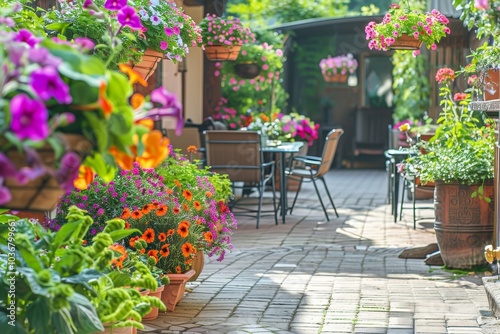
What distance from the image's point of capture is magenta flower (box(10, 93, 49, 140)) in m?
1.47

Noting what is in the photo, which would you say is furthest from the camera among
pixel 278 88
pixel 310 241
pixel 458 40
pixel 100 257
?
pixel 278 88

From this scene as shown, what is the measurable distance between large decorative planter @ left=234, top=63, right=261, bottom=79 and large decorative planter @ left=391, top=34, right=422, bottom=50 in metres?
5.23

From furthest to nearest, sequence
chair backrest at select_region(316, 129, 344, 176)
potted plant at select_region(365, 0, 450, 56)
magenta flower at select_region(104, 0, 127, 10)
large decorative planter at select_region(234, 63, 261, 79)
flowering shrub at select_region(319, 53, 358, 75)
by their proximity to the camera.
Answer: flowering shrub at select_region(319, 53, 358, 75) < large decorative planter at select_region(234, 63, 261, 79) < chair backrest at select_region(316, 129, 344, 176) < potted plant at select_region(365, 0, 450, 56) < magenta flower at select_region(104, 0, 127, 10)

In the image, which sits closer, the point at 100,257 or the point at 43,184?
the point at 43,184

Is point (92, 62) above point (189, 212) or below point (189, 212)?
above

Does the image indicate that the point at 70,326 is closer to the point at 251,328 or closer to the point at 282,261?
the point at 251,328

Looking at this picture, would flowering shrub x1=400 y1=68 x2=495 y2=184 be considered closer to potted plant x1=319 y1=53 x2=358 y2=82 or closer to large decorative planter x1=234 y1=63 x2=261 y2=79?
large decorative planter x1=234 y1=63 x2=261 y2=79

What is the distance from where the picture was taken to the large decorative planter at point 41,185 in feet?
5.28

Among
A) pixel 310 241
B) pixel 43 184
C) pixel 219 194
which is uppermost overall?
pixel 43 184

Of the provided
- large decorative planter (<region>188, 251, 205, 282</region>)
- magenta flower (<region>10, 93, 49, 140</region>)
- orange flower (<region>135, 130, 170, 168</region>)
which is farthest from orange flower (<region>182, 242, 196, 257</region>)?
magenta flower (<region>10, 93, 49, 140</region>)

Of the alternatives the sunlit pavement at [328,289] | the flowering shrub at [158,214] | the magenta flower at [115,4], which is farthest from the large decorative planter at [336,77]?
the magenta flower at [115,4]

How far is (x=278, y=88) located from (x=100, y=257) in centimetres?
1138

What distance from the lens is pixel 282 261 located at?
6254mm

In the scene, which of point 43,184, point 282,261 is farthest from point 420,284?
point 43,184
